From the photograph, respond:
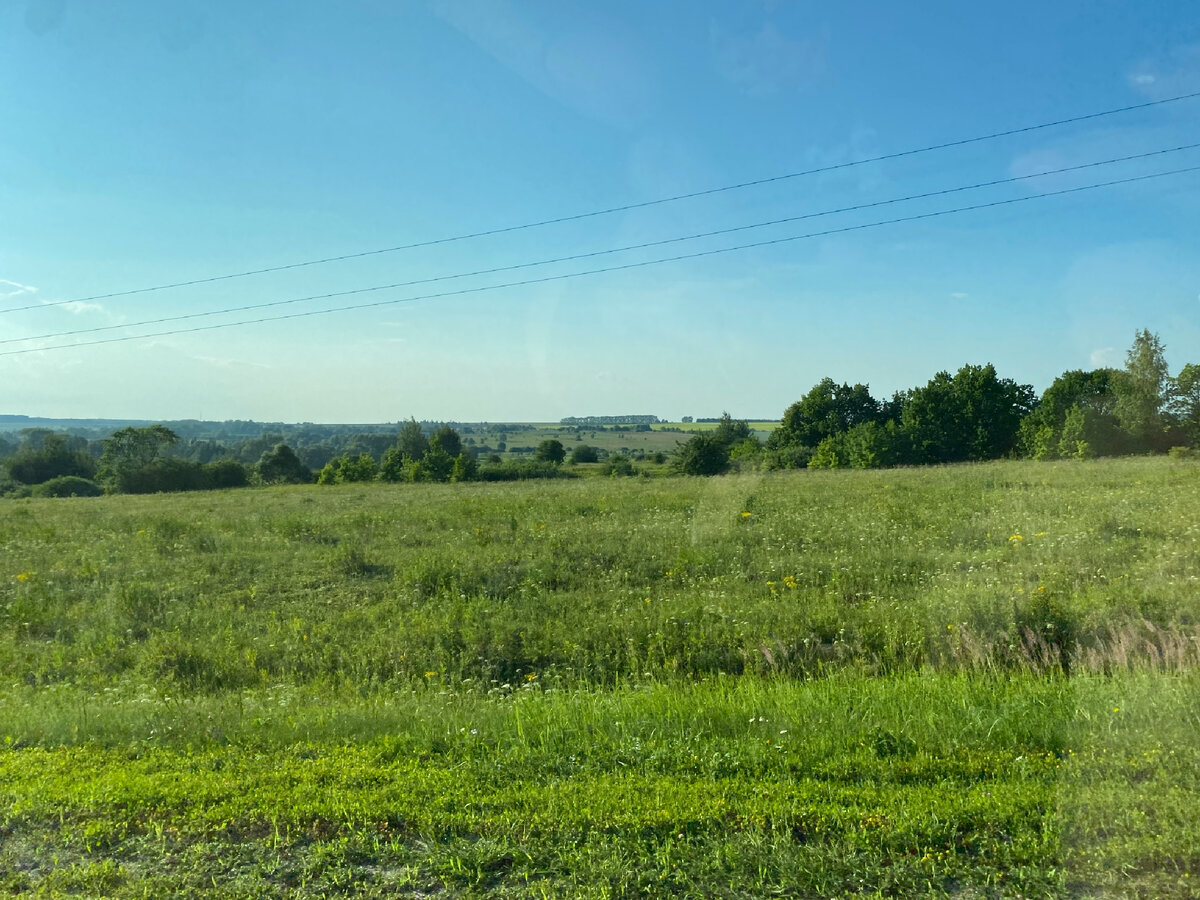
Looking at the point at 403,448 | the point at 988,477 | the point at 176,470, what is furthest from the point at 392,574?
the point at 403,448

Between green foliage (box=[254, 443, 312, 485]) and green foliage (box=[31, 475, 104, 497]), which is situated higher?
green foliage (box=[254, 443, 312, 485])

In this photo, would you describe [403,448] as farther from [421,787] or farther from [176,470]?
[421,787]

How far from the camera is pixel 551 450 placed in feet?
215

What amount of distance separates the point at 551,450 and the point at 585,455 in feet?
22.3

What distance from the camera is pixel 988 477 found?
2348cm

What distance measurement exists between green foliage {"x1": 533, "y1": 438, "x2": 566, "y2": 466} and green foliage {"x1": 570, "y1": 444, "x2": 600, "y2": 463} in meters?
2.44

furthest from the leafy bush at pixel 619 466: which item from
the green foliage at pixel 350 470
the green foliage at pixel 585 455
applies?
the green foliage at pixel 350 470

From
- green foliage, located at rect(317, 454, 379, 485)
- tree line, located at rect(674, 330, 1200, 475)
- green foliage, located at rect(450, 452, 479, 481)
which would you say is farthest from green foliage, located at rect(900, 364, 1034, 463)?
green foliage, located at rect(317, 454, 379, 485)

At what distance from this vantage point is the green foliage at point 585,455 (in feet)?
193

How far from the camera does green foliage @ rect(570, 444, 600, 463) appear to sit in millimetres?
58844

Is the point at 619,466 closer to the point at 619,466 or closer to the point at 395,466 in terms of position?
the point at 619,466

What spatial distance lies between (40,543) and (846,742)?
19126mm

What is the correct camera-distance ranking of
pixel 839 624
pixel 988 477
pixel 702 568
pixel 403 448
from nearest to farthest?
1. pixel 839 624
2. pixel 702 568
3. pixel 988 477
4. pixel 403 448

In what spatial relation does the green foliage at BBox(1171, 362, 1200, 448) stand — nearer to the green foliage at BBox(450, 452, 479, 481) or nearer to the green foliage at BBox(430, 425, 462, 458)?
the green foliage at BBox(450, 452, 479, 481)
